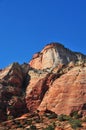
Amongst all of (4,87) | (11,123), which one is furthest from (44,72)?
(11,123)

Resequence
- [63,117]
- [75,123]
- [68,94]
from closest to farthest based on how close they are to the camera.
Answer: [75,123]
[63,117]
[68,94]

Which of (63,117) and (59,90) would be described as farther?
(59,90)

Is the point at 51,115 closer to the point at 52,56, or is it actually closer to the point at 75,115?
the point at 75,115

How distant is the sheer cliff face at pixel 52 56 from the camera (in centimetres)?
11625

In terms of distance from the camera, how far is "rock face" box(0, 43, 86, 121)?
77188 mm

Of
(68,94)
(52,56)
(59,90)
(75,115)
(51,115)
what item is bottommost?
(75,115)

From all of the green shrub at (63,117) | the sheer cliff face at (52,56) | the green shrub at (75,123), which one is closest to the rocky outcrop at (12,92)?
the green shrub at (63,117)

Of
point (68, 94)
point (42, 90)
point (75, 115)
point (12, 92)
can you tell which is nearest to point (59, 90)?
point (68, 94)

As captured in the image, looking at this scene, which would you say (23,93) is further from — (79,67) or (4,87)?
(79,67)

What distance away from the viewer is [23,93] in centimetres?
8344

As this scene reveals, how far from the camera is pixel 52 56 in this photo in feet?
389

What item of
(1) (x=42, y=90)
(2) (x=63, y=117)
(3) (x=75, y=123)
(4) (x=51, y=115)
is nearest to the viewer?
(3) (x=75, y=123)

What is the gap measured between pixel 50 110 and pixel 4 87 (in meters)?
11.1

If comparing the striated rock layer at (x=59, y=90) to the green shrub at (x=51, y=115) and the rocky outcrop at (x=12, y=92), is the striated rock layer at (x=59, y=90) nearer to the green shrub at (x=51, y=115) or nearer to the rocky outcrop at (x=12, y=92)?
the rocky outcrop at (x=12, y=92)
